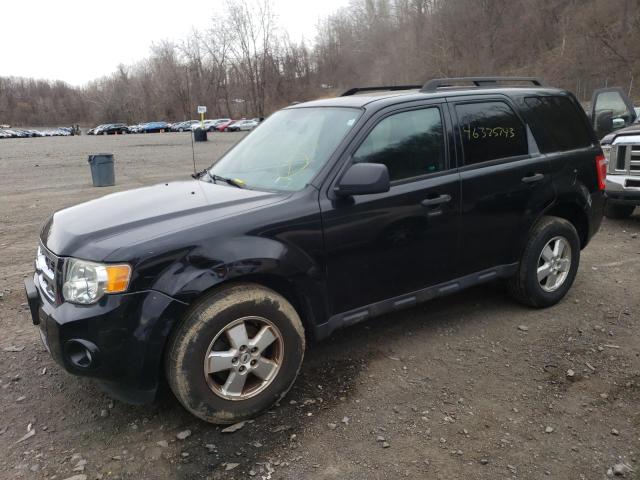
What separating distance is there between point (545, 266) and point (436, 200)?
4.94 feet

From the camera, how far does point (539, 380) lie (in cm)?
362

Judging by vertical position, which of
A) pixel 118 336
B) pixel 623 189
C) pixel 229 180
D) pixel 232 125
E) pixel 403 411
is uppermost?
pixel 232 125

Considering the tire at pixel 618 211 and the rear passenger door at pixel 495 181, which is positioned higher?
the rear passenger door at pixel 495 181

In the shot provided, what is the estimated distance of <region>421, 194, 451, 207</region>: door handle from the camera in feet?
12.4

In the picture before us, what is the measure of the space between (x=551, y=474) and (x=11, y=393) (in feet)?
11.1

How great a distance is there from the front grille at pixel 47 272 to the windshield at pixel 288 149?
4.35ft

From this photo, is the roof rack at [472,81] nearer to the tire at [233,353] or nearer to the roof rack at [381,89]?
the roof rack at [381,89]

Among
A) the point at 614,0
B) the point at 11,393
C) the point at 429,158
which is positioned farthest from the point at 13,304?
the point at 614,0

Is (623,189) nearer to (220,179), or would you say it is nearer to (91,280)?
(220,179)

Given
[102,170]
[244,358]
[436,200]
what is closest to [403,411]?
[244,358]

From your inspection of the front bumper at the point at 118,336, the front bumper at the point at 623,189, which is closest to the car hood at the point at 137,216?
the front bumper at the point at 118,336

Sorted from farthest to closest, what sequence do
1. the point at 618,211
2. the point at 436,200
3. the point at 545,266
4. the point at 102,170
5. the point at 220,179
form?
the point at 102,170
the point at 618,211
the point at 545,266
the point at 220,179
the point at 436,200

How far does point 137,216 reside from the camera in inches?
127

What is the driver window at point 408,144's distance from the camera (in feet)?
12.0
